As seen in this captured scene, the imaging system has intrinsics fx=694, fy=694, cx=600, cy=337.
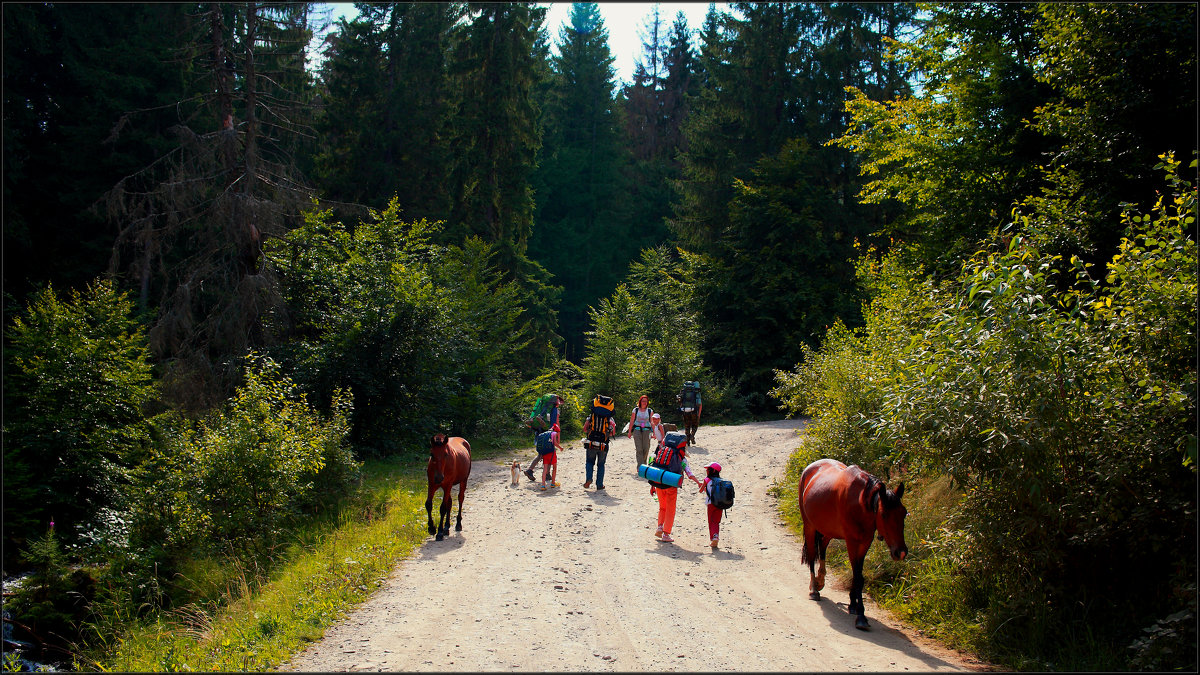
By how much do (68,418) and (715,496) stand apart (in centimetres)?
1566

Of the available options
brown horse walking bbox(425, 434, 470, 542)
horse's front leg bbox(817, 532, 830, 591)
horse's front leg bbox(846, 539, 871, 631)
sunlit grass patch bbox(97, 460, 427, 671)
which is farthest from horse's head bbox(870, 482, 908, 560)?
brown horse walking bbox(425, 434, 470, 542)

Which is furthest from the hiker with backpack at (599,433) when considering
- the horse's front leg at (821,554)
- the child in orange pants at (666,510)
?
the horse's front leg at (821,554)

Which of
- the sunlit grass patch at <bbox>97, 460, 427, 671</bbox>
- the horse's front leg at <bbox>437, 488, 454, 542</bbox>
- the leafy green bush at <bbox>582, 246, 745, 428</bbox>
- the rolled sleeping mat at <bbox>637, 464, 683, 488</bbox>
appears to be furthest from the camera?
the leafy green bush at <bbox>582, 246, 745, 428</bbox>

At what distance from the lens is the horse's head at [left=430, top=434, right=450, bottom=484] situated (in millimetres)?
10539

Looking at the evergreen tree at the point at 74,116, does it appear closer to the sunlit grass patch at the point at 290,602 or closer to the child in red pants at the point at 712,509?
the sunlit grass patch at the point at 290,602

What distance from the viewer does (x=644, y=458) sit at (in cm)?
1572

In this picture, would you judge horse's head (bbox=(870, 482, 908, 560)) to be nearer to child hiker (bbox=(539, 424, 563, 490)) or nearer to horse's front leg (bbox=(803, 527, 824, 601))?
horse's front leg (bbox=(803, 527, 824, 601))

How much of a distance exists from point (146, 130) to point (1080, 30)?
107ft

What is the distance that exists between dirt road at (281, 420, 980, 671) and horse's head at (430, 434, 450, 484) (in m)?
1.05

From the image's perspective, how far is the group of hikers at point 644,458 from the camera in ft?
34.5

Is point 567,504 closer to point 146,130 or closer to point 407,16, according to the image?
point 146,130

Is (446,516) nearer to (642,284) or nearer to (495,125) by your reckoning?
(495,125)

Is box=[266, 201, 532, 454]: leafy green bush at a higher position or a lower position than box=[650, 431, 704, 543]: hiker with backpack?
higher

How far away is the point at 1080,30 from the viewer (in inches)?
406
